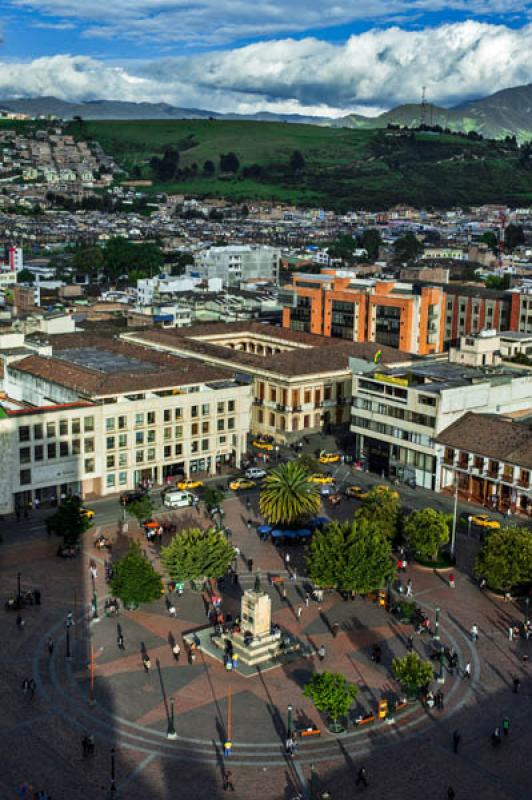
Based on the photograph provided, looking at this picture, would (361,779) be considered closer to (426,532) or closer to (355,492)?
(426,532)

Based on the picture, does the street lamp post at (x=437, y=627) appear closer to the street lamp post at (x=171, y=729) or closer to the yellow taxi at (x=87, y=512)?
the street lamp post at (x=171, y=729)

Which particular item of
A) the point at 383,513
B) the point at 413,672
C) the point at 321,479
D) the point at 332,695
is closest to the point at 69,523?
the point at 383,513

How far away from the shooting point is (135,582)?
54.1 meters

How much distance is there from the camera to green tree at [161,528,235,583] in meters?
57.2

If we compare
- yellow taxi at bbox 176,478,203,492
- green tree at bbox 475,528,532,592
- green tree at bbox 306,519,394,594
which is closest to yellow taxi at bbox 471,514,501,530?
green tree at bbox 475,528,532,592

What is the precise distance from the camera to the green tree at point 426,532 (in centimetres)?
6275

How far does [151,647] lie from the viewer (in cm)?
5156

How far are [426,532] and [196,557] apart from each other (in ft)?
53.8

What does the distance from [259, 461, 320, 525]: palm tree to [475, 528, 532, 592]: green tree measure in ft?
48.2

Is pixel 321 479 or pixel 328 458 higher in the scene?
pixel 321 479

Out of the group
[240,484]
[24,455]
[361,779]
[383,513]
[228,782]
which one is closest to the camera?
[228,782]

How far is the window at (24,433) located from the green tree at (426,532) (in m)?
31.0

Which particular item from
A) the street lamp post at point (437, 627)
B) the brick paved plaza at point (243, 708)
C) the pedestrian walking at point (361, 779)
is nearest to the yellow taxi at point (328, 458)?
the brick paved plaza at point (243, 708)

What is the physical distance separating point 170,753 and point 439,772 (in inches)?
479
